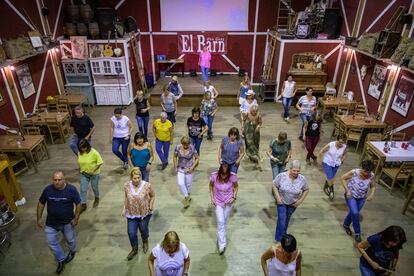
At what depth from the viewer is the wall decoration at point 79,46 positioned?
33.8ft

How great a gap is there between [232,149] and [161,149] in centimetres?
201

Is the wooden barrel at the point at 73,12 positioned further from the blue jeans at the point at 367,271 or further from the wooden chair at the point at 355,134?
the blue jeans at the point at 367,271

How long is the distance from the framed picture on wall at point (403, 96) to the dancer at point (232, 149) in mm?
4473

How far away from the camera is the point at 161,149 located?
6746 millimetres

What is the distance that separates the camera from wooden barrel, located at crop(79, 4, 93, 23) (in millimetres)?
10227

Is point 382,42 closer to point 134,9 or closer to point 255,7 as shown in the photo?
point 255,7

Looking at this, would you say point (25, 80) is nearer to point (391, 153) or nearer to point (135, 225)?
point (135, 225)

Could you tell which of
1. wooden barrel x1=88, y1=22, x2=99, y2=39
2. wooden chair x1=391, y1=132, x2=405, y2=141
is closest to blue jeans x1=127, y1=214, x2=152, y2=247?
wooden chair x1=391, y1=132, x2=405, y2=141

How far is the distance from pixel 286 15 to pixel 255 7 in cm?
130

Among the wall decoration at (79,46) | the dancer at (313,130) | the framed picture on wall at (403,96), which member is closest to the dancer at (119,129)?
the dancer at (313,130)

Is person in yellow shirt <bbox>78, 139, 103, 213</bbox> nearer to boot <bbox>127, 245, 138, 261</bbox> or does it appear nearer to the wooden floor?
the wooden floor

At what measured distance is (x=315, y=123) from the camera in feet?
21.4

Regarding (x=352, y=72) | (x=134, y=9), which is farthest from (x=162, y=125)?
(x=134, y=9)

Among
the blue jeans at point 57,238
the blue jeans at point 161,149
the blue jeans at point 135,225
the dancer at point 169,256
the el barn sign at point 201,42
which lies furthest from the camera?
the el barn sign at point 201,42
